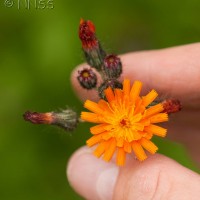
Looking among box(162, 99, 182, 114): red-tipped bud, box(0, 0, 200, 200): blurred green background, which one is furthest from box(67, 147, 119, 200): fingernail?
box(0, 0, 200, 200): blurred green background

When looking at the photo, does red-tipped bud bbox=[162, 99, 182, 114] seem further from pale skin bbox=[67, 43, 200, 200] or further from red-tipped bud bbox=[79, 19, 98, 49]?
red-tipped bud bbox=[79, 19, 98, 49]

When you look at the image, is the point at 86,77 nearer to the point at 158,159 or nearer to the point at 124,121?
the point at 124,121

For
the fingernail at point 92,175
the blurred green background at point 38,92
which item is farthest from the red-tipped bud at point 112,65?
the blurred green background at point 38,92

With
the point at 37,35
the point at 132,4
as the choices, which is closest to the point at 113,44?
the point at 132,4

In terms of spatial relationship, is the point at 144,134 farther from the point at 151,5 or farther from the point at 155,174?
the point at 151,5

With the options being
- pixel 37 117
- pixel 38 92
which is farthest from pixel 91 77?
pixel 38 92

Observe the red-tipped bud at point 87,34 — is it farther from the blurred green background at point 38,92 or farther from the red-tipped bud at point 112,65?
the blurred green background at point 38,92
